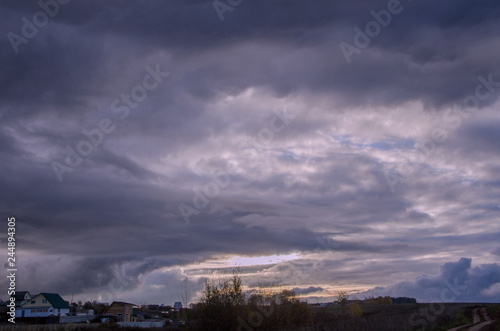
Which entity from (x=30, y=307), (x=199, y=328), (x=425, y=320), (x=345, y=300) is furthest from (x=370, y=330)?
(x=345, y=300)

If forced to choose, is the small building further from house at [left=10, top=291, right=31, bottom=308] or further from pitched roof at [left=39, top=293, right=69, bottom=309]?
pitched roof at [left=39, top=293, right=69, bottom=309]

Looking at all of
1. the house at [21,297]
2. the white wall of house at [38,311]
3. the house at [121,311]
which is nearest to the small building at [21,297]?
the house at [21,297]

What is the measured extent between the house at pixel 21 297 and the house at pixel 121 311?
17.2m

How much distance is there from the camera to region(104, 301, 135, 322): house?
94688mm

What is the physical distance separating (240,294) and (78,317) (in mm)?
44996

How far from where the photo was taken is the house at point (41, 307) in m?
90.2

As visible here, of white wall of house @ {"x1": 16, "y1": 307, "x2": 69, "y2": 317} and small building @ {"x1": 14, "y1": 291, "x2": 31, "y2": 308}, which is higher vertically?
small building @ {"x1": 14, "y1": 291, "x2": 31, "y2": 308}

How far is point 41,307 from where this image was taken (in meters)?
91.6

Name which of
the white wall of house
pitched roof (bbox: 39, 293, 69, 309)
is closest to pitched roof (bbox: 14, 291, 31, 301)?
the white wall of house

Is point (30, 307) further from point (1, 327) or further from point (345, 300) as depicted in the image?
point (345, 300)

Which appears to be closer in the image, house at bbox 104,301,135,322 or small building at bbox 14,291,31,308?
small building at bbox 14,291,31,308

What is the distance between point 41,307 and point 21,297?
761cm

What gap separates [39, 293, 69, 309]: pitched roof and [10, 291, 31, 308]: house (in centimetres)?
484

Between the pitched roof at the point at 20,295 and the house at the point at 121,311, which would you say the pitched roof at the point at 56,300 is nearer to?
the pitched roof at the point at 20,295
